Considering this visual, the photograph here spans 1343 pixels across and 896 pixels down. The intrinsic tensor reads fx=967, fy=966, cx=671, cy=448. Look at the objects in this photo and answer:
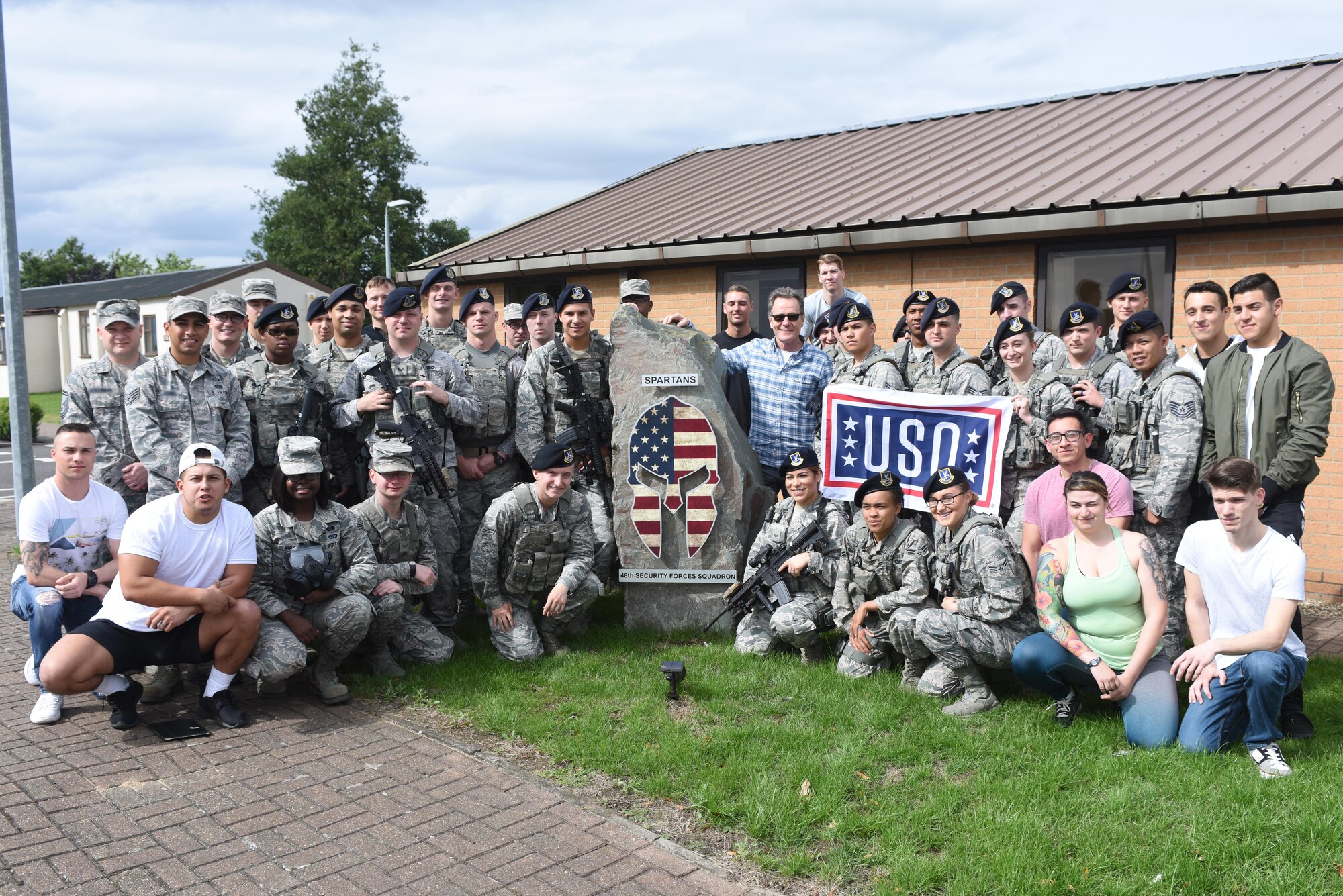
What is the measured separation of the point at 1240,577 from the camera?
4.26m

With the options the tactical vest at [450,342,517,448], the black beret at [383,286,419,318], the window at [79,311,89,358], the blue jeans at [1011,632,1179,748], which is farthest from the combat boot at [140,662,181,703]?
the window at [79,311,89,358]

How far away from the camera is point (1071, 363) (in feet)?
19.1

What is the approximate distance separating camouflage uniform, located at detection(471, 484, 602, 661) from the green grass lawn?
0.39 metres

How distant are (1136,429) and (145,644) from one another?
535 centimetres

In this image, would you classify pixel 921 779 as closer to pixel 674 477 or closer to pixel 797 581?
pixel 797 581

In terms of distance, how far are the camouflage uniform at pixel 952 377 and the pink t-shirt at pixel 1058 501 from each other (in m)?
0.88

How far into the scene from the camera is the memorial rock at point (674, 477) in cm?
639

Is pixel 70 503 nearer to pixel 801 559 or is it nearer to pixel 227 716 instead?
pixel 227 716

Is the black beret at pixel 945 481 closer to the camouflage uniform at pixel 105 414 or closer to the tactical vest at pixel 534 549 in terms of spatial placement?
the tactical vest at pixel 534 549

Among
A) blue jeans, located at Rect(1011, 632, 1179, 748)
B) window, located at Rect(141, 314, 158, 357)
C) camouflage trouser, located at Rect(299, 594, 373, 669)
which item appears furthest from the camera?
window, located at Rect(141, 314, 158, 357)

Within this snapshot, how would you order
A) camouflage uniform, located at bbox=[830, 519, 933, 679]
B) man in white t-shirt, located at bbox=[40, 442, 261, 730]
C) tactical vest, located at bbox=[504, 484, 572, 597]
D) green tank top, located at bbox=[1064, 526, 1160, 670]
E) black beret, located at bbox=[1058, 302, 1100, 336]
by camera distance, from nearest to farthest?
green tank top, located at bbox=[1064, 526, 1160, 670], man in white t-shirt, located at bbox=[40, 442, 261, 730], camouflage uniform, located at bbox=[830, 519, 933, 679], black beret, located at bbox=[1058, 302, 1100, 336], tactical vest, located at bbox=[504, 484, 572, 597]

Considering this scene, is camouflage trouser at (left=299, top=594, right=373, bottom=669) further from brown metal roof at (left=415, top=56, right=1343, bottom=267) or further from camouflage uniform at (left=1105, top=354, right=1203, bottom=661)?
brown metal roof at (left=415, top=56, right=1343, bottom=267)

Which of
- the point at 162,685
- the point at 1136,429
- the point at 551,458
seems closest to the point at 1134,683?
the point at 1136,429

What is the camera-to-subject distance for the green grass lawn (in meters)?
3.43
